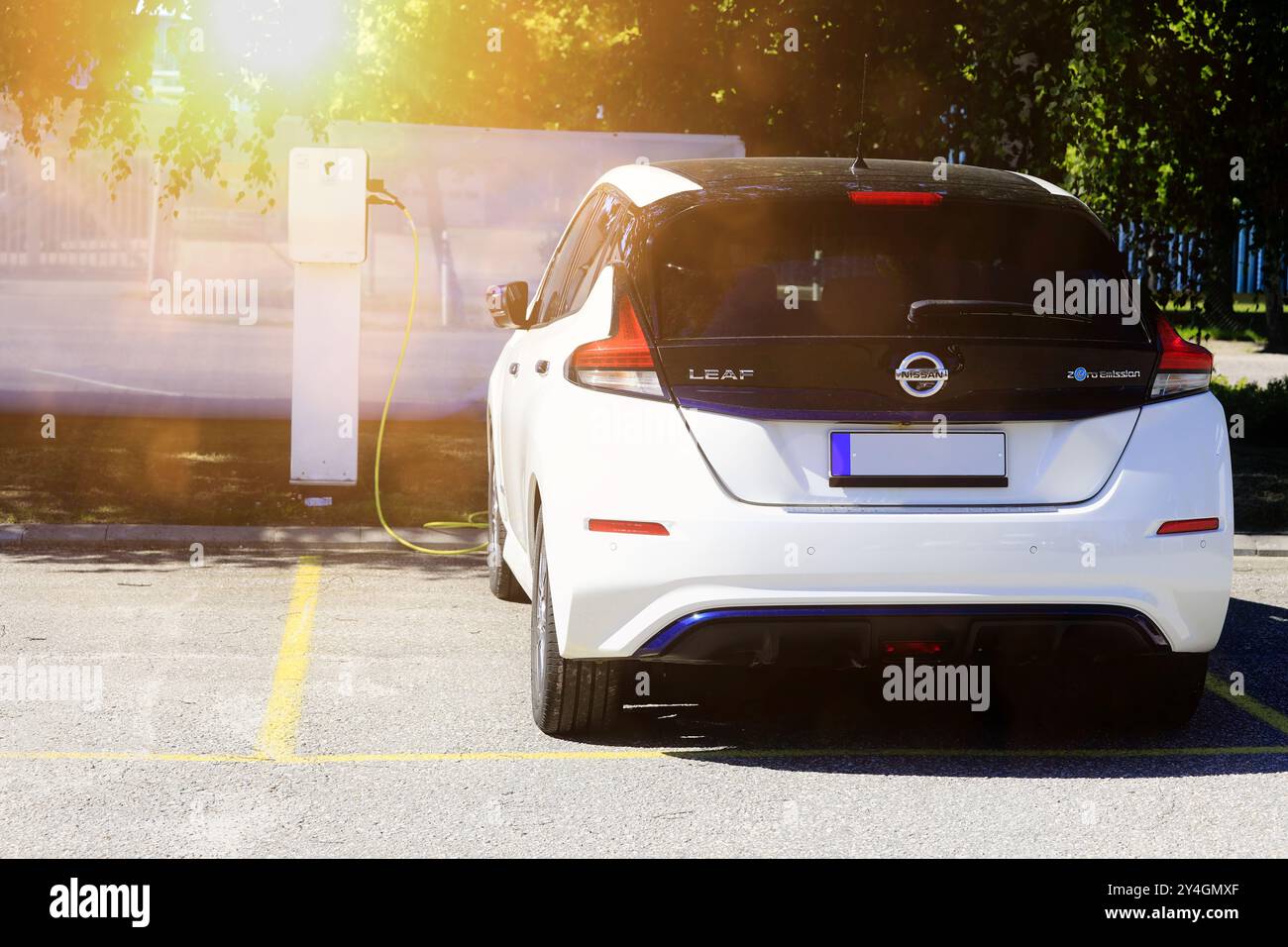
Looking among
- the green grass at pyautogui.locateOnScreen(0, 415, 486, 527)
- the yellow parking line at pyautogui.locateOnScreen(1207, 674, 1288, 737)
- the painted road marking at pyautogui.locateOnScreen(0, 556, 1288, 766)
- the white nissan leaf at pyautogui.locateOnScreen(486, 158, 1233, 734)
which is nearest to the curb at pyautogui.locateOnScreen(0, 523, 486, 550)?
the green grass at pyautogui.locateOnScreen(0, 415, 486, 527)

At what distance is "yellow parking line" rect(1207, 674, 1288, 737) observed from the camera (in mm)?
6238

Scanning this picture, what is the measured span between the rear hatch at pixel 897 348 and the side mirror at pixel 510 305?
5.83ft

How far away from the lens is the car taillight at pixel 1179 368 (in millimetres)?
5492

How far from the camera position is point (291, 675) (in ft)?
22.5

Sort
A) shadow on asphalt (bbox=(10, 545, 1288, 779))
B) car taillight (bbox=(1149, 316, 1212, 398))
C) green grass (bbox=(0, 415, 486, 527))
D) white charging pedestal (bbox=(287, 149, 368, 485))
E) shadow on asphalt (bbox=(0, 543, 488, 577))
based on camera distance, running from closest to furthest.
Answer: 1. car taillight (bbox=(1149, 316, 1212, 398))
2. shadow on asphalt (bbox=(10, 545, 1288, 779))
3. shadow on asphalt (bbox=(0, 543, 488, 577))
4. white charging pedestal (bbox=(287, 149, 368, 485))
5. green grass (bbox=(0, 415, 486, 527))

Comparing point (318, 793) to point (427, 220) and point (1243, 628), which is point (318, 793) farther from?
point (427, 220)

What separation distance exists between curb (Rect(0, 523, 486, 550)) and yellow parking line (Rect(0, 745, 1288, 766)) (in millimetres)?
4880

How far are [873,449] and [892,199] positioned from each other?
33.9 inches

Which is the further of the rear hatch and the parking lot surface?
the rear hatch

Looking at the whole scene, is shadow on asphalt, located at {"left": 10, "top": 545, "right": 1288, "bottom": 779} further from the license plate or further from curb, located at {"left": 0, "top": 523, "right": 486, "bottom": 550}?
curb, located at {"left": 0, "top": 523, "right": 486, "bottom": 550}

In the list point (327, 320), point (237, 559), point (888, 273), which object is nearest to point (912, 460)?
point (888, 273)

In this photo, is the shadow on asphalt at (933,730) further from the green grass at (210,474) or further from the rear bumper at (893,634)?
the green grass at (210,474)

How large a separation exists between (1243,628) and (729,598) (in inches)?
149

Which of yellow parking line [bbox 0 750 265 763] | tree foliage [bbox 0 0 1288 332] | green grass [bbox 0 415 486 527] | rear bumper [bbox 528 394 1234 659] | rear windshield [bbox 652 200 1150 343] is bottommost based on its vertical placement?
green grass [bbox 0 415 486 527]
